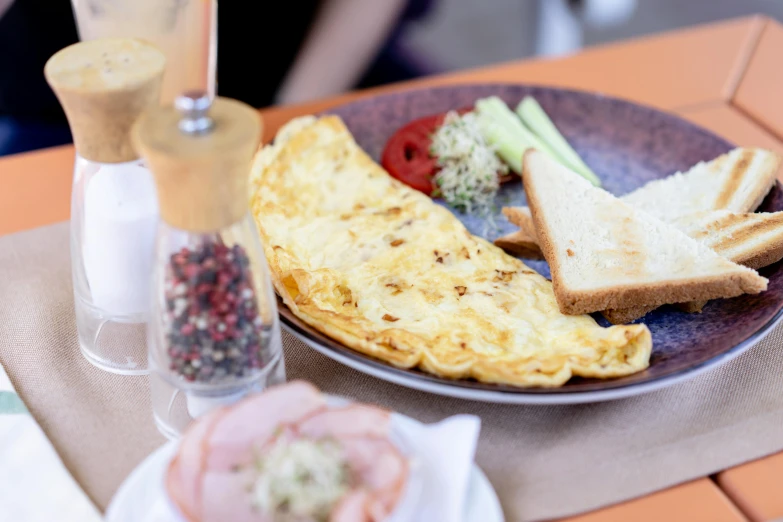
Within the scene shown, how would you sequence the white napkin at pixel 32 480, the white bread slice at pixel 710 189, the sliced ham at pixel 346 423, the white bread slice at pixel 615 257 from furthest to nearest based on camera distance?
the white bread slice at pixel 710 189
the white bread slice at pixel 615 257
the white napkin at pixel 32 480
the sliced ham at pixel 346 423

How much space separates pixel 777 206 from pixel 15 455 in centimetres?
163

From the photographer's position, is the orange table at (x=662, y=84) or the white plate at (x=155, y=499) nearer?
the white plate at (x=155, y=499)

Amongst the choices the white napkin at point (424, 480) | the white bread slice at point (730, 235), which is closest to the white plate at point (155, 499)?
the white napkin at point (424, 480)

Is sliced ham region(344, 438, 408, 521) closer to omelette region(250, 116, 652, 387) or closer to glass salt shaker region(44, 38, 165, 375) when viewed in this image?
omelette region(250, 116, 652, 387)

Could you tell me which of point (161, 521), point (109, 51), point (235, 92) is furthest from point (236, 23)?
point (161, 521)

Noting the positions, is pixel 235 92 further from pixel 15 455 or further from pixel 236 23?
pixel 15 455

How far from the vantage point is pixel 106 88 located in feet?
4.03

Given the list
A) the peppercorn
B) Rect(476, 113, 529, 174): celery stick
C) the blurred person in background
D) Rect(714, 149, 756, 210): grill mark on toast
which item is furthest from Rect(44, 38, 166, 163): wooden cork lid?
the blurred person in background

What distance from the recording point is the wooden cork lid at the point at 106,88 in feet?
4.06

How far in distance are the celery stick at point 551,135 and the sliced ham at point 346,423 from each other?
1.16 meters

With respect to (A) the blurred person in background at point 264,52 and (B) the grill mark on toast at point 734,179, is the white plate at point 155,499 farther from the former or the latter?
(A) the blurred person in background at point 264,52

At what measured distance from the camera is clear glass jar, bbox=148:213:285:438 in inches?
47.3

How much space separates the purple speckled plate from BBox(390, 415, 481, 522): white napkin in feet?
0.34

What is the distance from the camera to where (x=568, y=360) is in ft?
4.47
